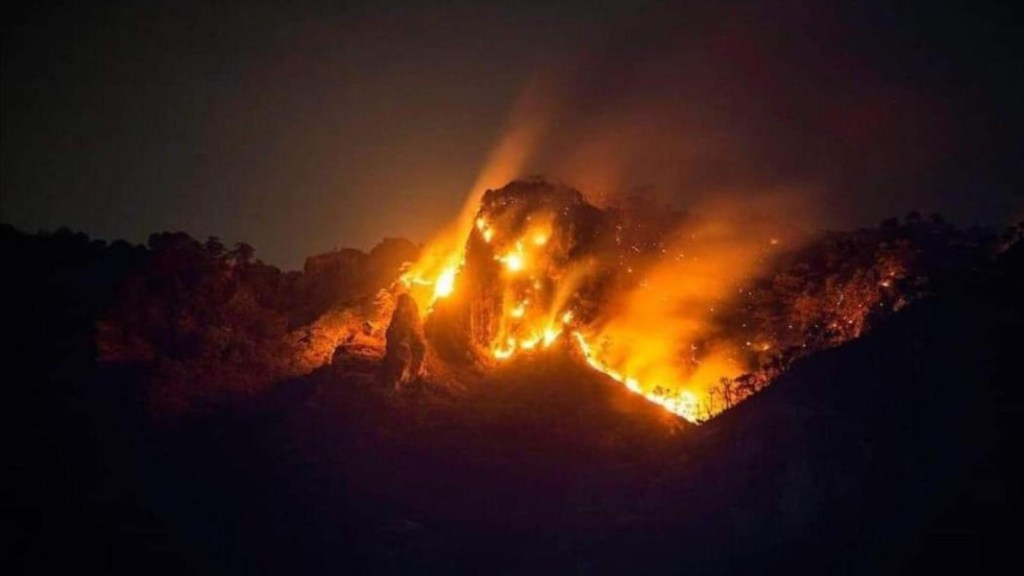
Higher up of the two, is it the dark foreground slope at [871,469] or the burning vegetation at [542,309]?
the burning vegetation at [542,309]

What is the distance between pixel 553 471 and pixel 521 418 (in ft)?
12.2

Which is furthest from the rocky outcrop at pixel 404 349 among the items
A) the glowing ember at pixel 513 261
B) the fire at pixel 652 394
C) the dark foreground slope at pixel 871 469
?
the dark foreground slope at pixel 871 469

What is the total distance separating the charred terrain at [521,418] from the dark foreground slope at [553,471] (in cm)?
11

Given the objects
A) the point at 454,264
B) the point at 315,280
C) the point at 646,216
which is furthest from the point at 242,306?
the point at 646,216

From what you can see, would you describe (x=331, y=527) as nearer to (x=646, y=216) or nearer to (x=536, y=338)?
(x=536, y=338)

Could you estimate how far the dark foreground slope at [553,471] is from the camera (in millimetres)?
31141

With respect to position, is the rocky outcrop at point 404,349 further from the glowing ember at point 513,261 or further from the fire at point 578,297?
the glowing ember at point 513,261

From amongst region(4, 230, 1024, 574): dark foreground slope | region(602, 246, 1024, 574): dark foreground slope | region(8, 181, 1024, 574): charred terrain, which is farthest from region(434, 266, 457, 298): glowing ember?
region(602, 246, 1024, 574): dark foreground slope

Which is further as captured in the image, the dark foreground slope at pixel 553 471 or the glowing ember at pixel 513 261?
the glowing ember at pixel 513 261

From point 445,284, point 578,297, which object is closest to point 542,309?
point 578,297

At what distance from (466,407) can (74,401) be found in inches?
721

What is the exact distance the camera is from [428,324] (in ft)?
153

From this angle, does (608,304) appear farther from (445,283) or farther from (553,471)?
(553,471)

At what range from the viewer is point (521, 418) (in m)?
39.2
